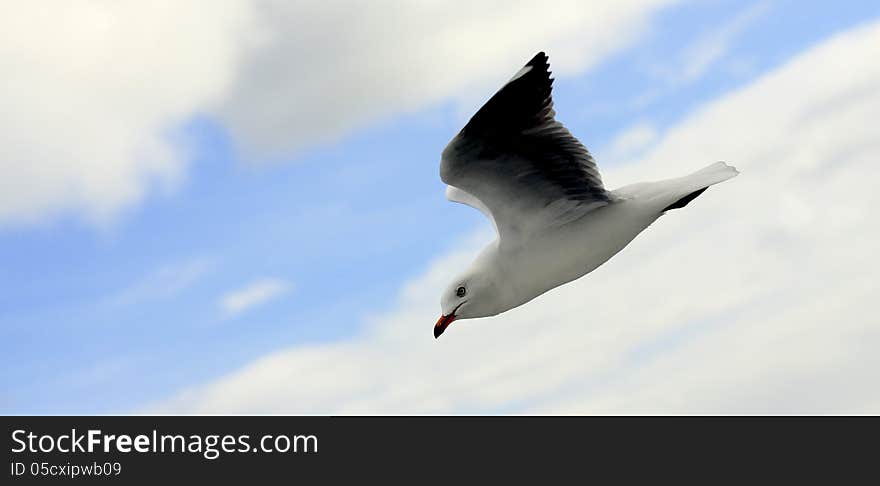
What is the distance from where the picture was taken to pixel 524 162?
12305mm

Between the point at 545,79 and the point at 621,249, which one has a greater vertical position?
the point at 545,79

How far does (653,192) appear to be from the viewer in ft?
41.9

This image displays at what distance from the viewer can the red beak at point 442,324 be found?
13.0m

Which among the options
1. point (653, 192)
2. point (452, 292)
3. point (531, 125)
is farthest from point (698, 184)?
point (452, 292)

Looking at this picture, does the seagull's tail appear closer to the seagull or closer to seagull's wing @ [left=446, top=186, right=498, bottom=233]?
the seagull

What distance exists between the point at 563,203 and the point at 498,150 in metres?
1.01

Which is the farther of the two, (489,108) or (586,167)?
(586,167)

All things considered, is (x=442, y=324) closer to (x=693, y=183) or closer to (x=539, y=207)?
(x=539, y=207)

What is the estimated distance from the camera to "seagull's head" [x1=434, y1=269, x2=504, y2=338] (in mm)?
12820

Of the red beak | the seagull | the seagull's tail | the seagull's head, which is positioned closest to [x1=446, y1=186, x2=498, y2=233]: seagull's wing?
the seagull

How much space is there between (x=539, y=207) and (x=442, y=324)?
1.73m
